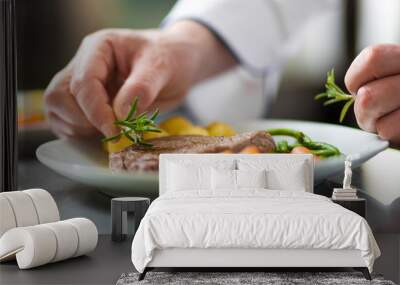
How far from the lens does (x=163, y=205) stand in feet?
17.2

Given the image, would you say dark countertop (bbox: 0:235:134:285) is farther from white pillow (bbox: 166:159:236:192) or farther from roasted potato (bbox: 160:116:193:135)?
roasted potato (bbox: 160:116:193:135)

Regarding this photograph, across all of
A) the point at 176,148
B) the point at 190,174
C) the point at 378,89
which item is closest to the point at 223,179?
the point at 190,174

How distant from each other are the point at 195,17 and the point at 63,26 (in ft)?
4.32

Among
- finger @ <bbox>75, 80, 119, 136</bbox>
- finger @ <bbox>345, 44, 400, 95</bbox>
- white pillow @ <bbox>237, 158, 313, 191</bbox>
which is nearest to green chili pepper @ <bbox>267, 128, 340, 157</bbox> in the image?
white pillow @ <bbox>237, 158, 313, 191</bbox>

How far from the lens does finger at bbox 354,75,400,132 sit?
682 centimetres

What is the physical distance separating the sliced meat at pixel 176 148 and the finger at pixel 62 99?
62 cm

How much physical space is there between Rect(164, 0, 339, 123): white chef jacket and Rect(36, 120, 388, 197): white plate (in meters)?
0.24

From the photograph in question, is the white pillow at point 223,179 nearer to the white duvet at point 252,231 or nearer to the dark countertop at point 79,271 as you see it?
the dark countertop at point 79,271

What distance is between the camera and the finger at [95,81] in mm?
7156

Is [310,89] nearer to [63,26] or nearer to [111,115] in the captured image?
[111,115]

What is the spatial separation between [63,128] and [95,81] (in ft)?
1.86

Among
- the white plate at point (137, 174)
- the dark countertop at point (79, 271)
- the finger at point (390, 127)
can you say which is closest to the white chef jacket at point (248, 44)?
the white plate at point (137, 174)

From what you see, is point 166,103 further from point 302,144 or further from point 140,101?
point 302,144

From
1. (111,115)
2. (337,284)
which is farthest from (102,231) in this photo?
(337,284)
